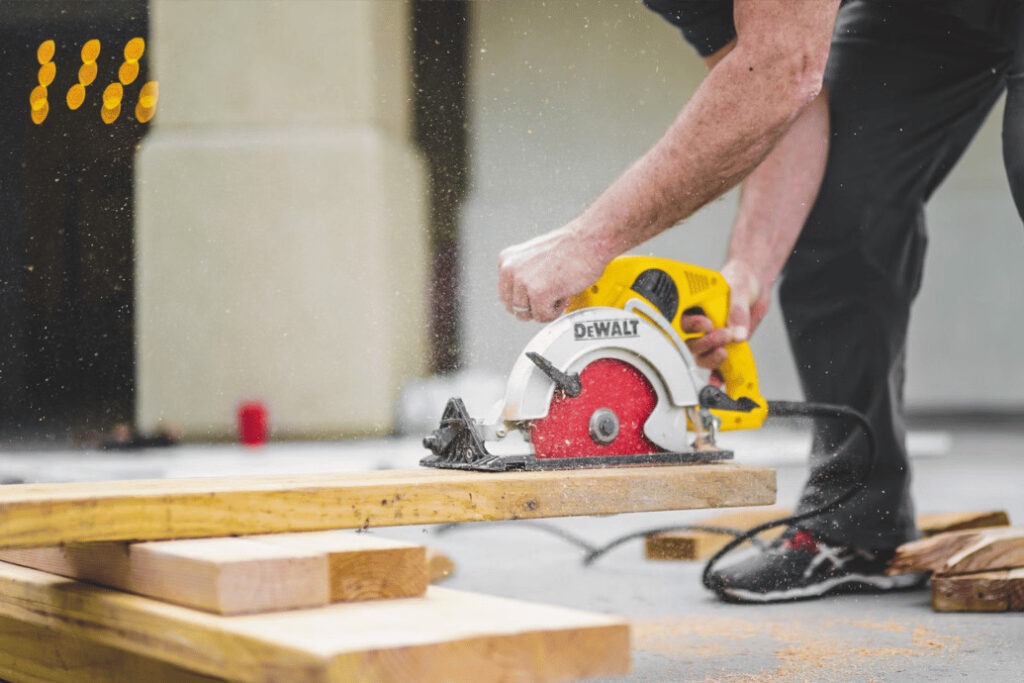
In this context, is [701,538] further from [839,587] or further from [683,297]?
[683,297]

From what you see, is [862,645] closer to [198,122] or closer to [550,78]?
[550,78]

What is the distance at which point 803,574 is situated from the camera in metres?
2.44

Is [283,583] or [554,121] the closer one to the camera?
[283,583]

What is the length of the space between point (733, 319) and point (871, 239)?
56 centimetres

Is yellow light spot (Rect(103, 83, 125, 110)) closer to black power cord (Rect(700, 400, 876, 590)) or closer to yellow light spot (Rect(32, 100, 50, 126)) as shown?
yellow light spot (Rect(32, 100, 50, 126))

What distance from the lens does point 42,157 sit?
243 cm

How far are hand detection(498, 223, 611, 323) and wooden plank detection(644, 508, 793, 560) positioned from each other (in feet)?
4.28

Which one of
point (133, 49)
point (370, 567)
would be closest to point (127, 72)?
point (133, 49)

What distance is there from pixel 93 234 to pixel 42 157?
0.19 metres

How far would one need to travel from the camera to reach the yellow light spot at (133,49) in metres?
2.56

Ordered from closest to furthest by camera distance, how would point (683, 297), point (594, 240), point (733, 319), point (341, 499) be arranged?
point (341, 499), point (594, 240), point (683, 297), point (733, 319)

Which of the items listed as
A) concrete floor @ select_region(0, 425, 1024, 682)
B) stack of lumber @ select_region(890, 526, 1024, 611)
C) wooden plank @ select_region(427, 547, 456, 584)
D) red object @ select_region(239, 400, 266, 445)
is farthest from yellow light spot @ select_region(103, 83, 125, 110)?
red object @ select_region(239, 400, 266, 445)

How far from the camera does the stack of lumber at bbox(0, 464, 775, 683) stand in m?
1.08

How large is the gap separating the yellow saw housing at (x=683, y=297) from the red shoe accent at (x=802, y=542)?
49 cm
